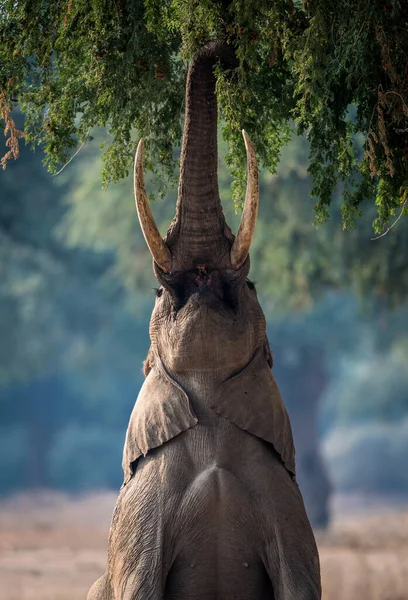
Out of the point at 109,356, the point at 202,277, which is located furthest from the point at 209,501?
the point at 109,356

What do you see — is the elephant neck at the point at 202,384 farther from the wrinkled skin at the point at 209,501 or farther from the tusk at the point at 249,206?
the tusk at the point at 249,206

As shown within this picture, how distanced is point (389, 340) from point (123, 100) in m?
12.3

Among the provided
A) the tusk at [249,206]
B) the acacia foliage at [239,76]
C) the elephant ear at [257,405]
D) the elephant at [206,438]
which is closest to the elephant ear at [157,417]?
the elephant at [206,438]

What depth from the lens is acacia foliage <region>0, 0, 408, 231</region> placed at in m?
5.85

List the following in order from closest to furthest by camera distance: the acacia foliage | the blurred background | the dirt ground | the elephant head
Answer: the elephant head < the acacia foliage < the dirt ground < the blurred background

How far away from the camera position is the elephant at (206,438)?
5.16m

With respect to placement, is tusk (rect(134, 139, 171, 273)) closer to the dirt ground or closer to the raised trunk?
the raised trunk

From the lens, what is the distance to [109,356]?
1895cm

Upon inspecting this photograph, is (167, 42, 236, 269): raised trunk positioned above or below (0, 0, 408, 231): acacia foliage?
below

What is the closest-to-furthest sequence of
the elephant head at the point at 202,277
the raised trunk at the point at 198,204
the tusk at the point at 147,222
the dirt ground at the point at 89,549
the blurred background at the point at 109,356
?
the tusk at the point at 147,222, the elephant head at the point at 202,277, the raised trunk at the point at 198,204, the dirt ground at the point at 89,549, the blurred background at the point at 109,356

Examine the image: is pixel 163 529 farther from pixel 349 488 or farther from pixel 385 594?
pixel 349 488

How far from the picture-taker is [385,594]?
596 inches

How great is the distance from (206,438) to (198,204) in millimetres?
1016

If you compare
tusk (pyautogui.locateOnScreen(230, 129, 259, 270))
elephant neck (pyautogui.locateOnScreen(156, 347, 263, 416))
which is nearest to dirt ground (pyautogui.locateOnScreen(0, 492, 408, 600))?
elephant neck (pyautogui.locateOnScreen(156, 347, 263, 416))
